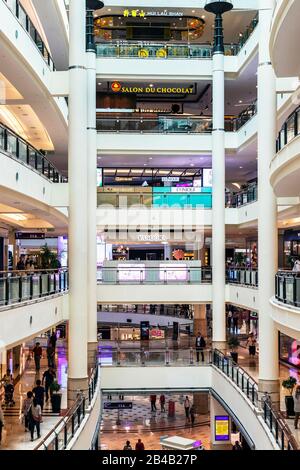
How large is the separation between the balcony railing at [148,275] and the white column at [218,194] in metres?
0.81

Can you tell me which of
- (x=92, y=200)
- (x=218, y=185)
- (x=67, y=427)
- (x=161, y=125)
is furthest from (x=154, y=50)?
(x=67, y=427)

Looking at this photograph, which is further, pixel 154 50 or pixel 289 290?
pixel 154 50

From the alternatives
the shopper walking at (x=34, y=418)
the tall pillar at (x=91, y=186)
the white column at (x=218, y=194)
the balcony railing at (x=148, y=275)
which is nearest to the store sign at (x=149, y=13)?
the tall pillar at (x=91, y=186)

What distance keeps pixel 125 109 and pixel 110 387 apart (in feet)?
36.8

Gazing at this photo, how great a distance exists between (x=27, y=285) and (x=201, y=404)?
15.6 meters

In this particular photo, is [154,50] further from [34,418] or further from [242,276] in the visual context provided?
[34,418]

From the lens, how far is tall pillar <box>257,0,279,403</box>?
629 inches

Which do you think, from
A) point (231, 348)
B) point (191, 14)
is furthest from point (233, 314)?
point (191, 14)

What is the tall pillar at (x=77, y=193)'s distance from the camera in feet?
56.7

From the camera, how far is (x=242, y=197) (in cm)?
2362

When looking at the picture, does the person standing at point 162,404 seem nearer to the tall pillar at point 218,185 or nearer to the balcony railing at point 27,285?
the tall pillar at point 218,185

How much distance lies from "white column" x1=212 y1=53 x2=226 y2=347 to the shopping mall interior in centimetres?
5

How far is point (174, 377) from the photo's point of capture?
2166cm
